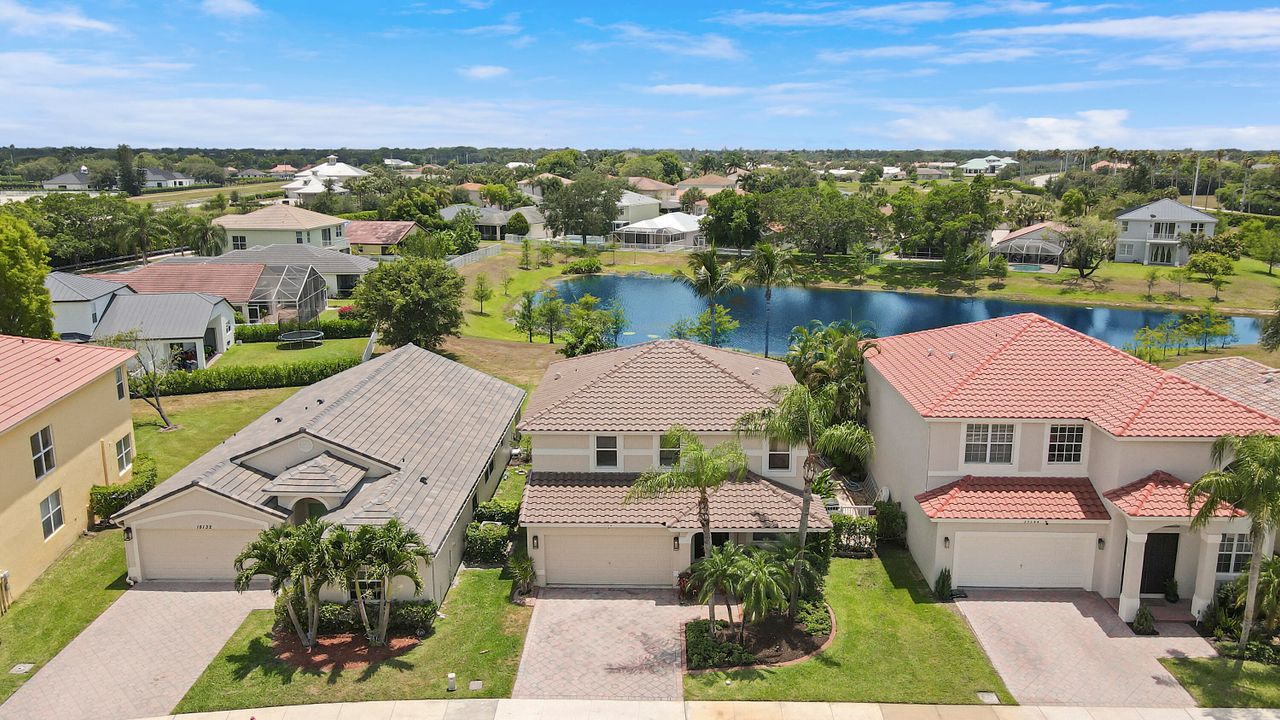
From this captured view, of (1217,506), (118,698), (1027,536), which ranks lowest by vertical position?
(118,698)

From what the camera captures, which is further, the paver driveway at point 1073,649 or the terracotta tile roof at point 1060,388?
the terracotta tile roof at point 1060,388

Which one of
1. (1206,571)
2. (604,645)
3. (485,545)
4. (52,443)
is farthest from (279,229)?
(1206,571)

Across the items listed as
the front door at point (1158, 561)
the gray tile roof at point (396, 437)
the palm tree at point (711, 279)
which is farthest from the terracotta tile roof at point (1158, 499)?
the palm tree at point (711, 279)

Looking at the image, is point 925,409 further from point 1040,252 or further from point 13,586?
point 1040,252

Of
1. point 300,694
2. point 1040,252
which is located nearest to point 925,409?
point 300,694

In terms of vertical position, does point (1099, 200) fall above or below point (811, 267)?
above

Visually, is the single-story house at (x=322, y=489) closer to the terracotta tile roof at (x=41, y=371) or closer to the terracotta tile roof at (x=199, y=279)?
the terracotta tile roof at (x=41, y=371)
